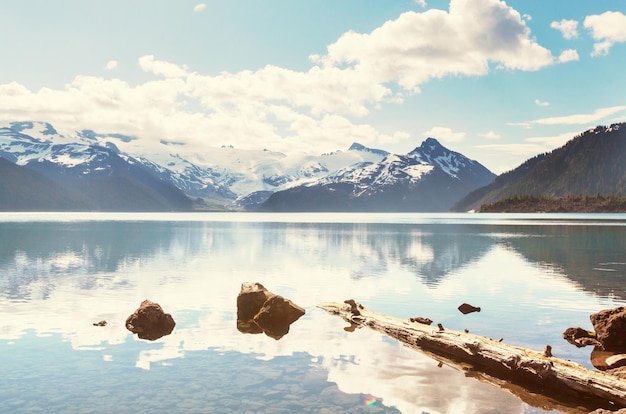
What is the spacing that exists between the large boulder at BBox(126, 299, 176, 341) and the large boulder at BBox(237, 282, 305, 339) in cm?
409

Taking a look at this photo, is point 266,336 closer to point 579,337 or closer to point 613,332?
point 579,337

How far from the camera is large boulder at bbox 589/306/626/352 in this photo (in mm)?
25734

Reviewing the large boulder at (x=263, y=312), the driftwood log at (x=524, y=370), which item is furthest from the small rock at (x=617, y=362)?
the large boulder at (x=263, y=312)

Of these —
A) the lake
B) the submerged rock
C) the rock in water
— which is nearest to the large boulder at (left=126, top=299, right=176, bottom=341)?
the lake

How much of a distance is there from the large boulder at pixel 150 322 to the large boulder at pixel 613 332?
22.5 m

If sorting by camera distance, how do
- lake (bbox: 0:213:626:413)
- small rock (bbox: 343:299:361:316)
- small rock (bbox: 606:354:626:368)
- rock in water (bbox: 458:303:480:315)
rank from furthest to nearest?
1. rock in water (bbox: 458:303:480:315)
2. small rock (bbox: 343:299:361:316)
3. small rock (bbox: 606:354:626:368)
4. lake (bbox: 0:213:626:413)

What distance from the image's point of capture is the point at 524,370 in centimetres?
2017

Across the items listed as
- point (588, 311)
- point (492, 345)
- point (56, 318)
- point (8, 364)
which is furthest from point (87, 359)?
point (588, 311)

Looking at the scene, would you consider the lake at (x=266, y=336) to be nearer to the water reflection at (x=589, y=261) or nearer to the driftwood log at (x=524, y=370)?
the water reflection at (x=589, y=261)

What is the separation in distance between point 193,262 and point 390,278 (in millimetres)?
27940

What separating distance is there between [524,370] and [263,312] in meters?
16.2

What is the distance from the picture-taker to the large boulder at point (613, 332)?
25734mm

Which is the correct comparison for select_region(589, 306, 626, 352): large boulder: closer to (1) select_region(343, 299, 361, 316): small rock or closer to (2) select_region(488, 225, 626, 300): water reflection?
(1) select_region(343, 299, 361, 316): small rock

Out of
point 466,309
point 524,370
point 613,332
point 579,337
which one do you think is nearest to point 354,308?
point 466,309
